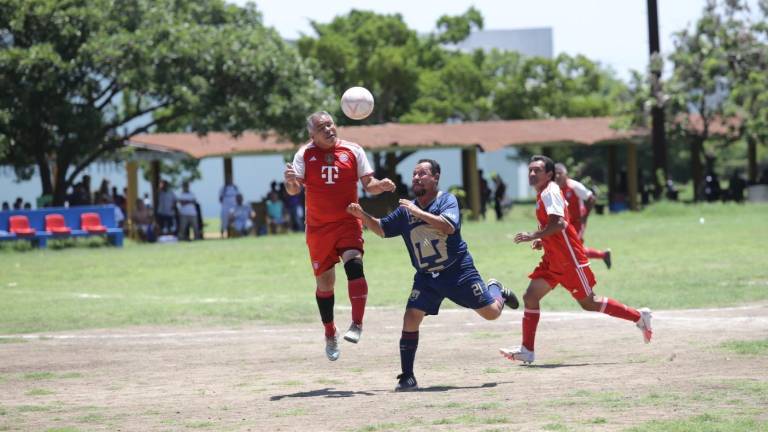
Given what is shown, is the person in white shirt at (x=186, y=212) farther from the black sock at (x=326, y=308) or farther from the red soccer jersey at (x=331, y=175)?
the red soccer jersey at (x=331, y=175)

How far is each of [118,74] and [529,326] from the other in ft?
89.4

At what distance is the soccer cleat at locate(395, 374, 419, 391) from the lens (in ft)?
33.0

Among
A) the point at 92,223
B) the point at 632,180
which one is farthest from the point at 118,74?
the point at 632,180

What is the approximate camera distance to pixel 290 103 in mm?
39125

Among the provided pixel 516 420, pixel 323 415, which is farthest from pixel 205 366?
pixel 516 420

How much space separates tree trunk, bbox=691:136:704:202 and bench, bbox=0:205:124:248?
2464 cm

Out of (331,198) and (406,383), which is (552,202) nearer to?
(331,198)

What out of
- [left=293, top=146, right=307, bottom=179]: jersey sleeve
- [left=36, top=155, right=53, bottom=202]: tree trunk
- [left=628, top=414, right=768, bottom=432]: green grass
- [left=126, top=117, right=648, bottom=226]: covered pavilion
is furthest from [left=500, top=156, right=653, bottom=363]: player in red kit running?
[left=126, top=117, right=648, bottom=226]: covered pavilion

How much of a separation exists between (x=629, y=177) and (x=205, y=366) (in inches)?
1553

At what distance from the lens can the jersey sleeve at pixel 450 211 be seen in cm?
1006

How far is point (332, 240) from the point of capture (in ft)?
37.5

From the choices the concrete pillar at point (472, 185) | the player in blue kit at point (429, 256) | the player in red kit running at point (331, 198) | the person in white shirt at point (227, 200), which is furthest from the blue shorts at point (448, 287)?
the concrete pillar at point (472, 185)

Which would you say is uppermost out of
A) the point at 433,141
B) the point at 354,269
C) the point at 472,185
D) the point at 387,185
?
the point at 433,141

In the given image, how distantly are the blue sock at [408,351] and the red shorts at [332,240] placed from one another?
4.42 feet
